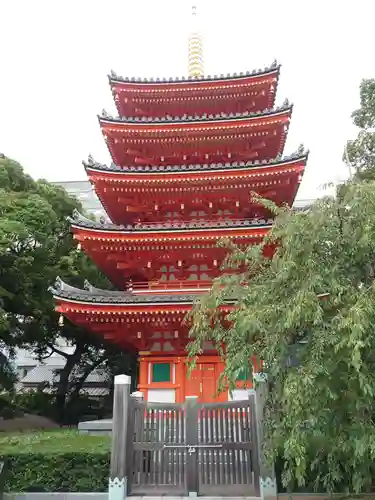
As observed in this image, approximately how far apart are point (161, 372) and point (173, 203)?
5.51 meters

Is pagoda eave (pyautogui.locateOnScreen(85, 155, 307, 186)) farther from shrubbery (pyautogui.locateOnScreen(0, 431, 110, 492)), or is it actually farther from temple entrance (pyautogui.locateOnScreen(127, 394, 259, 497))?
shrubbery (pyautogui.locateOnScreen(0, 431, 110, 492))

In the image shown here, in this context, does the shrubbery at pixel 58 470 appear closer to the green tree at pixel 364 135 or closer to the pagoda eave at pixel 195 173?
the pagoda eave at pixel 195 173

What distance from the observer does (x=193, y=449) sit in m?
8.51

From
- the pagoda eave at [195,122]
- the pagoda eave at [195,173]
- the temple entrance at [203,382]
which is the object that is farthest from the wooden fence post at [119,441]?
the pagoda eave at [195,122]

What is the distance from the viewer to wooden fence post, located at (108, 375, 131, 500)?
8.13 metres

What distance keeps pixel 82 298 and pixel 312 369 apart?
26.9 ft

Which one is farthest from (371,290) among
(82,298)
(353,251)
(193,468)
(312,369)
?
(82,298)

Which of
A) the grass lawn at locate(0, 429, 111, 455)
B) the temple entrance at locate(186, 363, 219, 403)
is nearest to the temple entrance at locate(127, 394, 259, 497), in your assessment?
the grass lawn at locate(0, 429, 111, 455)

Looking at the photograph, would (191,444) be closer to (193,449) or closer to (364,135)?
(193,449)

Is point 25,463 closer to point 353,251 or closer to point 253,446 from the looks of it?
point 253,446

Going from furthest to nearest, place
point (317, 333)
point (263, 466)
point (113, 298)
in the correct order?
point (113, 298) → point (263, 466) → point (317, 333)

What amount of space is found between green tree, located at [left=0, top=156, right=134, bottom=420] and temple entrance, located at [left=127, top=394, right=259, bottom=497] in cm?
974

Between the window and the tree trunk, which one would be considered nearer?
the window

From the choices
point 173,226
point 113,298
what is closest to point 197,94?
point 173,226
